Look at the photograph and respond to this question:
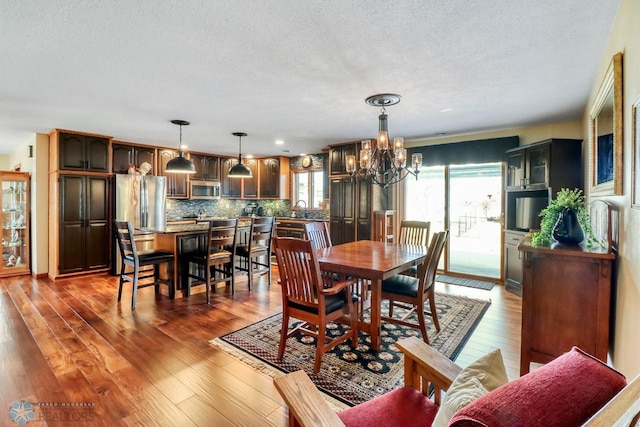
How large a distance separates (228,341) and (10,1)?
271cm

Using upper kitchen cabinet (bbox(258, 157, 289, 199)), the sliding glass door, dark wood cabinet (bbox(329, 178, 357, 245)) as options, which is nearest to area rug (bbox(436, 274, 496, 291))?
the sliding glass door

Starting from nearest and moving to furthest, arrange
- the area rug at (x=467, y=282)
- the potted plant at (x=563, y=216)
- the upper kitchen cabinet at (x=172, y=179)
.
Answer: the potted plant at (x=563, y=216)
the area rug at (x=467, y=282)
the upper kitchen cabinet at (x=172, y=179)

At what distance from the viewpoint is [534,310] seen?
2.03m

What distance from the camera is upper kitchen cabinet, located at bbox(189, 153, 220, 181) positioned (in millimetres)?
6883

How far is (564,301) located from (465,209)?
11.6 feet

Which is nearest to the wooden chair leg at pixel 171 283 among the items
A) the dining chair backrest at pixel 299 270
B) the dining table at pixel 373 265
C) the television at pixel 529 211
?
the dining table at pixel 373 265

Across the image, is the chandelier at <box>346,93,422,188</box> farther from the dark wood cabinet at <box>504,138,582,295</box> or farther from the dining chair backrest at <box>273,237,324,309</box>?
the dark wood cabinet at <box>504,138,582,295</box>

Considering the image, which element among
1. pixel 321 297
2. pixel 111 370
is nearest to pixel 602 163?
pixel 321 297

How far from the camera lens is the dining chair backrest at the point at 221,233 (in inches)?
152

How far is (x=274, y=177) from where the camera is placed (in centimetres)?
750

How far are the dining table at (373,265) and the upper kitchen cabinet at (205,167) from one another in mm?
4747

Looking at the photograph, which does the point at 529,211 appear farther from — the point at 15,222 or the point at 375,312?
the point at 15,222

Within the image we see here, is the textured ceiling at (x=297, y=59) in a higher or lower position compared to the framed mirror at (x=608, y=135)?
higher

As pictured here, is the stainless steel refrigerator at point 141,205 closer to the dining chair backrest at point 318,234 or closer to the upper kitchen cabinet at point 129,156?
the upper kitchen cabinet at point 129,156
